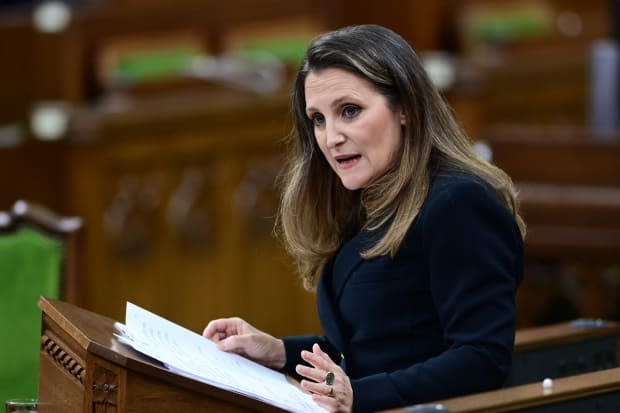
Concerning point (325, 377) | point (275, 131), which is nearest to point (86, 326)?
point (325, 377)

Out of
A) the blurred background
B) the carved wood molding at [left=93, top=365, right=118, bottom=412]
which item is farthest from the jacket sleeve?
the blurred background

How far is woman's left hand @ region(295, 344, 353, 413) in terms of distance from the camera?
2574mm

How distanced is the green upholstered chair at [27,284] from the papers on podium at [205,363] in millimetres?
993

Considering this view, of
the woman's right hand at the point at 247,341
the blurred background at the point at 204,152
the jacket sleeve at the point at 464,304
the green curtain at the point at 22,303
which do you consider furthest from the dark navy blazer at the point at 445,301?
the blurred background at the point at 204,152

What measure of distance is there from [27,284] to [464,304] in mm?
1543

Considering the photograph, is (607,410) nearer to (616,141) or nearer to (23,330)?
(23,330)

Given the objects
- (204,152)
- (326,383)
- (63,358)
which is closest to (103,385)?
(63,358)

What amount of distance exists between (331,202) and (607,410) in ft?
2.17

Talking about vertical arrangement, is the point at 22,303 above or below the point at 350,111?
below

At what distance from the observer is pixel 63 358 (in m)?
2.78

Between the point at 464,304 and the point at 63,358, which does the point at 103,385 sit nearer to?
the point at 63,358

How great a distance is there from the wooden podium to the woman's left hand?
0.31 ft

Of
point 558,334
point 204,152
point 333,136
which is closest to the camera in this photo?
point 333,136

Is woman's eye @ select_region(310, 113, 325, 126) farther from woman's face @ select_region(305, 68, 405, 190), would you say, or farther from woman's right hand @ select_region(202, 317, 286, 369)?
woman's right hand @ select_region(202, 317, 286, 369)
